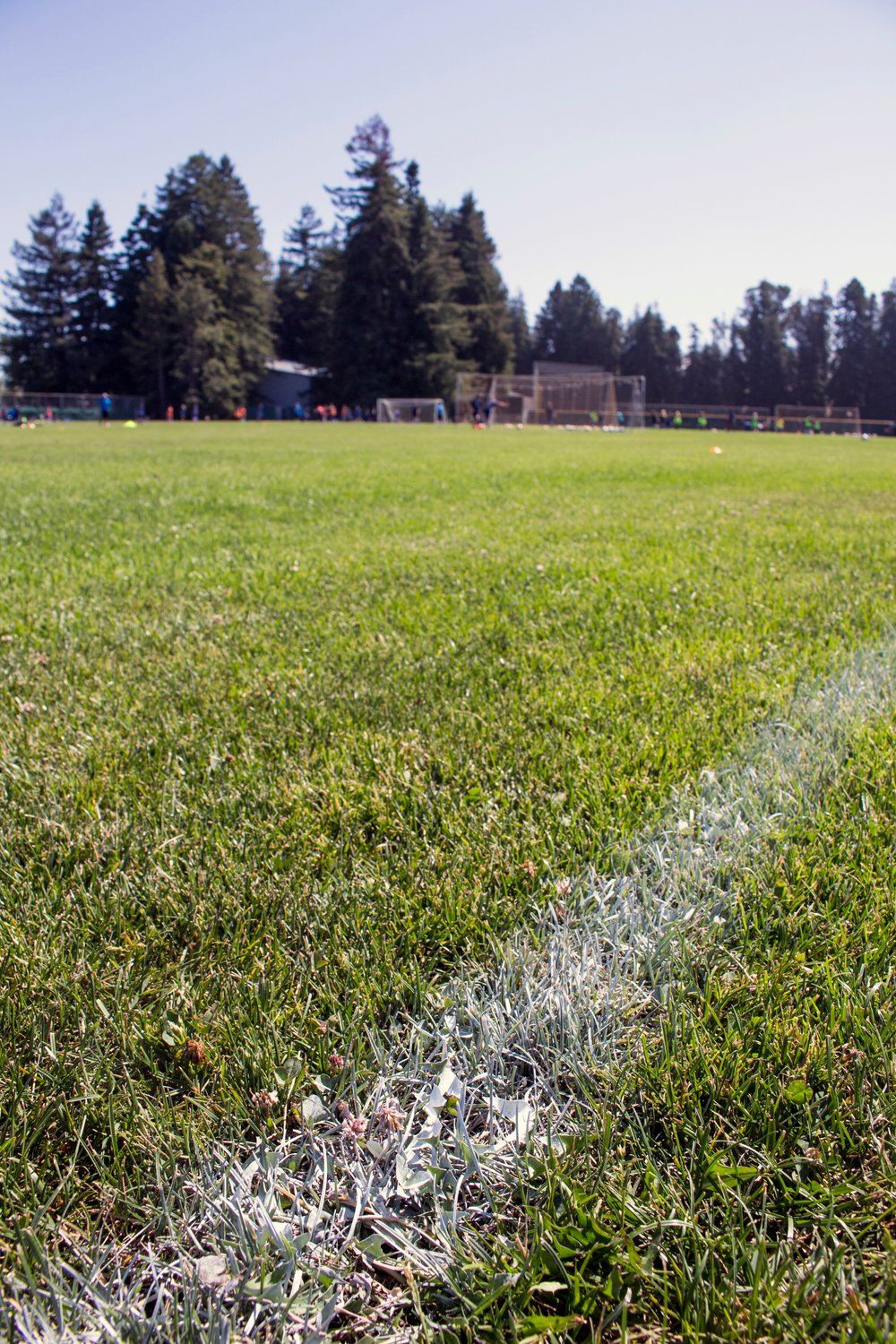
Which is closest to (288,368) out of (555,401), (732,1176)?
(555,401)

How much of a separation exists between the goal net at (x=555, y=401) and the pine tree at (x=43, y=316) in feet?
140

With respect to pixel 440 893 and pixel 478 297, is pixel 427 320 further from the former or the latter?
pixel 440 893

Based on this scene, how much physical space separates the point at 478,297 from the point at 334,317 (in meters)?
15.6

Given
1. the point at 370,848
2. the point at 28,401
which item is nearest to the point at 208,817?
Answer: the point at 370,848

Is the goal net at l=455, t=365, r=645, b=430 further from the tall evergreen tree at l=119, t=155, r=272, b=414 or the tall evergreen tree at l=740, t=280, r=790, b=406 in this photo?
the tall evergreen tree at l=740, t=280, r=790, b=406

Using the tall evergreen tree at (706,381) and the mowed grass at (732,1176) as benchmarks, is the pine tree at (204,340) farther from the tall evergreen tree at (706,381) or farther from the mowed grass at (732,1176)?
the mowed grass at (732,1176)

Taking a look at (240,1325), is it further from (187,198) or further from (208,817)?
(187,198)

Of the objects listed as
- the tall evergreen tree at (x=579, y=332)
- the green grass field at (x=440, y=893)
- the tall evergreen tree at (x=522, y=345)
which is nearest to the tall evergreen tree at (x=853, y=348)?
the tall evergreen tree at (x=579, y=332)

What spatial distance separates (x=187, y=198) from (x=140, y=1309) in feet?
286

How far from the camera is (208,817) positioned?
2.18m

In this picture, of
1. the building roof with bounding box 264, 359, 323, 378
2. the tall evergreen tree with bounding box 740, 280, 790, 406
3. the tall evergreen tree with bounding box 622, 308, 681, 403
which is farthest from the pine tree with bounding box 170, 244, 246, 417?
the tall evergreen tree with bounding box 740, 280, 790, 406

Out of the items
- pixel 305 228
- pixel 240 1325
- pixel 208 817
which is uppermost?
pixel 305 228

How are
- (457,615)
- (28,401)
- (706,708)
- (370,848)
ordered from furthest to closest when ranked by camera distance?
(28,401) → (457,615) → (706,708) → (370,848)

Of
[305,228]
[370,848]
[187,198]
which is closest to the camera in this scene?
[370,848]
